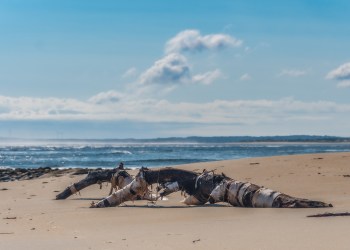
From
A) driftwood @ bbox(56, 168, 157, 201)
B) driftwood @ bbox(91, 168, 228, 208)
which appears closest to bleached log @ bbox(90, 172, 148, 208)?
driftwood @ bbox(91, 168, 228, 208)

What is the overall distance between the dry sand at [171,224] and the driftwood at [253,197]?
0.19 metres

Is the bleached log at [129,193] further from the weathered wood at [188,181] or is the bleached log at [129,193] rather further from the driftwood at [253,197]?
the driftwood at [253,197]

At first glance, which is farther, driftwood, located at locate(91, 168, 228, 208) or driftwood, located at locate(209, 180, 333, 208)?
driftwood, located at locate(91, 168, 228, 208)

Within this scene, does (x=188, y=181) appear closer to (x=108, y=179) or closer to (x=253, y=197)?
(x=253, y=197)

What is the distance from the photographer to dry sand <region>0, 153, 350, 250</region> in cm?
677

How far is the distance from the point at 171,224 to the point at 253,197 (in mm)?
2347

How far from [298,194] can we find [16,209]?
5.39 meters

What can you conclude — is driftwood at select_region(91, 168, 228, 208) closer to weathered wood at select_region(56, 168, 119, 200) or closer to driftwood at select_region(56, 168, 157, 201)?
driftwood at select_region(56, 168, 157, 201)

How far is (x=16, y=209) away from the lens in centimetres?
1186

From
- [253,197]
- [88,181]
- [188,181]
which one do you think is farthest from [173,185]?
[88,181]

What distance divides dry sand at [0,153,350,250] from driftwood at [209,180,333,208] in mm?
188

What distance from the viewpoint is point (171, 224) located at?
8.64m

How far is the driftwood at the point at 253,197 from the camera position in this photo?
9.98 m

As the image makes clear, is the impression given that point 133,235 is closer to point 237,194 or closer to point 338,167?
point 237,194
